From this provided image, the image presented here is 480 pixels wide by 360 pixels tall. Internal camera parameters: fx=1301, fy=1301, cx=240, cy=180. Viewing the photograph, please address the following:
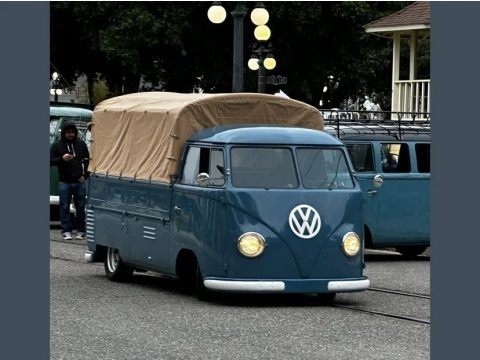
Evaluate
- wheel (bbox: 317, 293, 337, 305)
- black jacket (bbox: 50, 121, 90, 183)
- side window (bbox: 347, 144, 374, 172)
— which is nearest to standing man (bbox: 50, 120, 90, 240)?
black jacket (bbox: 50, 121, 90, 183)

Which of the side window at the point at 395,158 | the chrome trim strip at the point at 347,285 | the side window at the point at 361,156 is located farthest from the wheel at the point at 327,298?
the side window at the point at 395,158

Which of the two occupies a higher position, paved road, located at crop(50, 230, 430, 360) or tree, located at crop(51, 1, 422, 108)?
tree, located at crop(51, 1, 422, 108)

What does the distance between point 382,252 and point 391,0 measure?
28.7 meters

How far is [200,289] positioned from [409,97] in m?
24.0

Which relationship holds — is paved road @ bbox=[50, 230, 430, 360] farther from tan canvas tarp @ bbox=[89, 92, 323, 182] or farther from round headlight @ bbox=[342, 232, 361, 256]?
tan canvas tarp @ bbox=[89, 92, 323, 182]

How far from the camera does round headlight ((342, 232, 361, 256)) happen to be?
1259cm

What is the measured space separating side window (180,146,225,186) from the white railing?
2189 centimetres

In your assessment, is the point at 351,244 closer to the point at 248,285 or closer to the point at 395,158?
the point at 248,285

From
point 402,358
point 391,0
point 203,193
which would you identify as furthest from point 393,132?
point 391,0

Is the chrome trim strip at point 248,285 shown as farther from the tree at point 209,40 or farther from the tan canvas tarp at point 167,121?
the tree at point 209,40

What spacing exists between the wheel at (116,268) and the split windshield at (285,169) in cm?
257

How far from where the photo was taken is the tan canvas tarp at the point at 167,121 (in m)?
13.7
